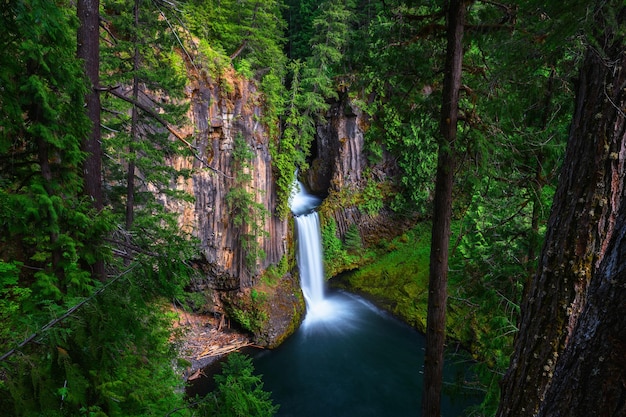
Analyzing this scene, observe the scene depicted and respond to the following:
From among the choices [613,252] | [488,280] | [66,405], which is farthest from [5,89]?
[488,280]

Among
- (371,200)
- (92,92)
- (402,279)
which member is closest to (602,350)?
(92,92)

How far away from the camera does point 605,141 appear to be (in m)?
2.42

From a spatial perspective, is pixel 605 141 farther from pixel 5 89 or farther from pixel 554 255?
pixel 5 89

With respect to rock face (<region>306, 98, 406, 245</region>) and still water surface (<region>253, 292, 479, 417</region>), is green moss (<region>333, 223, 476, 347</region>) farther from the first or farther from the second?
rock face (<region>306, 98, 406, 245</region>)

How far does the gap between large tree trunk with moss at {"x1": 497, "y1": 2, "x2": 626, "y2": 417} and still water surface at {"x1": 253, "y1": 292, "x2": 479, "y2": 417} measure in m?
6.61

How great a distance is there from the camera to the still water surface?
9820 mm

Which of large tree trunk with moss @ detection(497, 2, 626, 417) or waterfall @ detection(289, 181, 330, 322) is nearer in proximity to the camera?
large tree trunk with moss @ detection(497, 2, 626, 417)

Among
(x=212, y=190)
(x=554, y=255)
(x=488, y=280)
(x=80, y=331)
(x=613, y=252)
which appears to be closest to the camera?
(x=613, y=252)

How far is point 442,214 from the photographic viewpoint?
4.33 m

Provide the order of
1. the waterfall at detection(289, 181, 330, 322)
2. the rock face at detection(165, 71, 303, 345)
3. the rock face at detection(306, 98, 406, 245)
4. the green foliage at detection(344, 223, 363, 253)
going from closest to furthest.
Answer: the rock face at detection(165, 71, 303, 345)
the waterfall at detection(289, 181, 330, 322)
the green foliage at detection(344, 223, 363, 253)
the rock face at detection(306, 98, 406, 245)

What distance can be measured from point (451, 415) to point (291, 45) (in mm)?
22979

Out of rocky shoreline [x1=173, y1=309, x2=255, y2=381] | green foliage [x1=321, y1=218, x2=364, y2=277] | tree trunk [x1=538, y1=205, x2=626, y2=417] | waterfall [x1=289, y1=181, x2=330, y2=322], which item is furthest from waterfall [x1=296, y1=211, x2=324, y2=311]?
tree trunk [x1=538, y1=205, x2=626, y2=417]

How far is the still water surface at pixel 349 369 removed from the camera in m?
9.82

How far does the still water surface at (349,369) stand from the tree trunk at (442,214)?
15.6 feet
